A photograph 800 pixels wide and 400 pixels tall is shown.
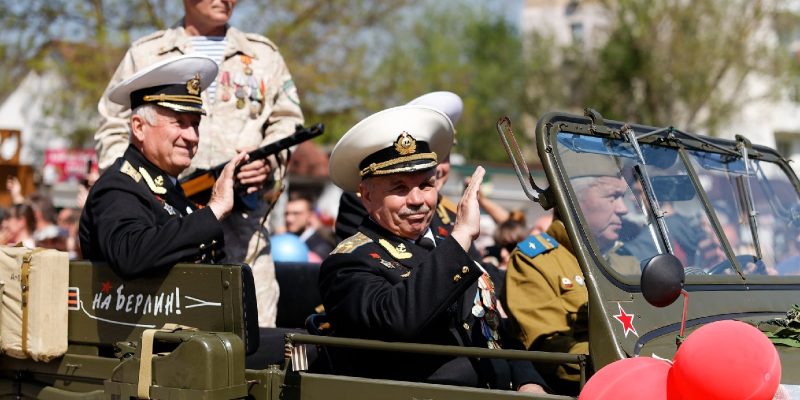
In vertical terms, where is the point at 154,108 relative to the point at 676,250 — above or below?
above

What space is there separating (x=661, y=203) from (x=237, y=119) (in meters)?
2.37

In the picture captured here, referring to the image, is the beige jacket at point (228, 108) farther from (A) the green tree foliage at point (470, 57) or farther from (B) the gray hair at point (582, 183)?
(A) the green tree foliage at point (470, 57)

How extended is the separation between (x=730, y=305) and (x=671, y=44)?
28974 millimetres

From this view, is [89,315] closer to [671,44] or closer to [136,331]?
[136,331]

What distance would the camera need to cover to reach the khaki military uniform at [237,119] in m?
5.34

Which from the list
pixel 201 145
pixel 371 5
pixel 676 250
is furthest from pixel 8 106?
pixel 676 250

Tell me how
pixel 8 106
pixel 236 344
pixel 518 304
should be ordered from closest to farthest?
pixel 236 344
pixel 518 304
pixel 8 106

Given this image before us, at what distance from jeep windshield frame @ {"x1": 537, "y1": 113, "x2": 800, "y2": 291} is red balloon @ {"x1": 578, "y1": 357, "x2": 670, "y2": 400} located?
0.66 meters

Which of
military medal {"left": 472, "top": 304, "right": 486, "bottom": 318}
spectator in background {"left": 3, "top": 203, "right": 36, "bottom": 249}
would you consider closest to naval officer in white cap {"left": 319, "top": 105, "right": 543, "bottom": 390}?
military medal {"left": 472, "top": 304, "right": 486, "bottom": 318}

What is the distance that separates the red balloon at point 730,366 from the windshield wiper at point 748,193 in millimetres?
1666

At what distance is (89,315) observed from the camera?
4.11 metres

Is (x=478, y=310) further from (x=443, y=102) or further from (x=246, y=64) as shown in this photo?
(x=246, y=64)

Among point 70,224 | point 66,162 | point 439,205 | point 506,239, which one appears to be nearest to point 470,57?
point 66,162

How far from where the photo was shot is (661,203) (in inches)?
157
